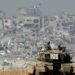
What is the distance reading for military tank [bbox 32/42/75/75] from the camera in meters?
5.41

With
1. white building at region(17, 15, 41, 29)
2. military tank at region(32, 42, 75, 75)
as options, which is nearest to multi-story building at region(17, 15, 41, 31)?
white building at region(17, 15, 41, 29)

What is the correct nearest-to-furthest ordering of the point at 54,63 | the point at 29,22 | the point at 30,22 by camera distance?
the point at 54,63
the point at 30,22
the point at 29,22

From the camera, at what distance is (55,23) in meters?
123

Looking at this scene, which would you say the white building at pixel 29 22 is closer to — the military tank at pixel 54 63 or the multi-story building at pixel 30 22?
the multi-story building at pixel 30 22

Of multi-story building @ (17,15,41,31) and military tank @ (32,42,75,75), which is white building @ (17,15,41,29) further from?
military tank @ (32,42,75,75)

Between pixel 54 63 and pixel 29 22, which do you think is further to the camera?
pixel 29 22

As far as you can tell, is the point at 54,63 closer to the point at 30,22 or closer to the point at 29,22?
the point at 30,22

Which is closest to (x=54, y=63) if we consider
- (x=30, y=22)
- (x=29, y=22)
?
(x=30, y=22)

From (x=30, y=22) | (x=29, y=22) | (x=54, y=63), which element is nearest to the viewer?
(x=54, y=63)

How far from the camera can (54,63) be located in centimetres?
558

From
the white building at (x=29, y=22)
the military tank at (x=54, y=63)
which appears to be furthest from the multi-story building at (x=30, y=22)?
the military tank at (x=54, y=63)

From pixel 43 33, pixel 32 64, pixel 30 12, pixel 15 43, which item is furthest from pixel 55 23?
pixel 32 64

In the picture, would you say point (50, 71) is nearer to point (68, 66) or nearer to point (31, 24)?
point (68, 66)

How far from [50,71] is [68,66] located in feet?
0.61
